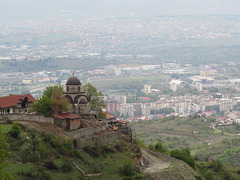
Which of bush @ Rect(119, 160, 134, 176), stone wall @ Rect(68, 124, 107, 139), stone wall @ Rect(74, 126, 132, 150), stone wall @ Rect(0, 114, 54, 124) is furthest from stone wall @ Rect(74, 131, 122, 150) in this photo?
stone wall @ Rect(0, 114, 54, 124)

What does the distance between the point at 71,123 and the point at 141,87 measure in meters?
119

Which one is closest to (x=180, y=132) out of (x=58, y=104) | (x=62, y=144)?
(x=58, y=104)

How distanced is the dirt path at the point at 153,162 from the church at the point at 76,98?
16.6ft

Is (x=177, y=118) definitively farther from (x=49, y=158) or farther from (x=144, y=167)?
(x=49, y=158)

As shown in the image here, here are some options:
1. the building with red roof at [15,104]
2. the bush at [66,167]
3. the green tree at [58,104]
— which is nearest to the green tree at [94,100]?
the building with red roof at [15,104]

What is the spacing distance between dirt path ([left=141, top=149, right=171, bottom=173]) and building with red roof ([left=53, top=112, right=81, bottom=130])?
4629mm

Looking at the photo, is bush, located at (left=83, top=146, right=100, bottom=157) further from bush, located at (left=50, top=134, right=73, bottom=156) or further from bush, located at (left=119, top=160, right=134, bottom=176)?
bush, located at (left=119, top=160, right=134, bottom=176)

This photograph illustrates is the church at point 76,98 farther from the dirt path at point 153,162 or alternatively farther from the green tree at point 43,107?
the dirt path at point 153,162

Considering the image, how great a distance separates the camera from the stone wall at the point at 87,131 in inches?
956

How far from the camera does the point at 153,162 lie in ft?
90.5

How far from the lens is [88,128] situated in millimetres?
25797

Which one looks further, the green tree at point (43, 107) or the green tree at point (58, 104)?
the green tree at point (43, 107)

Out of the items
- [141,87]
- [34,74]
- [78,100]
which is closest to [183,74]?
[141,87]

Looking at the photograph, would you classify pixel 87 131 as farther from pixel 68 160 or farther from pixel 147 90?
pixel 147 90
